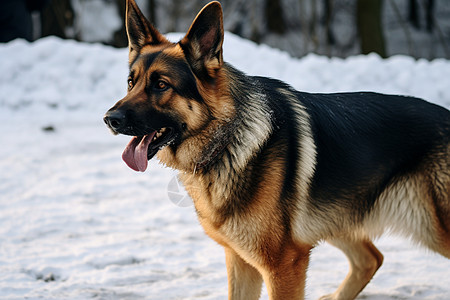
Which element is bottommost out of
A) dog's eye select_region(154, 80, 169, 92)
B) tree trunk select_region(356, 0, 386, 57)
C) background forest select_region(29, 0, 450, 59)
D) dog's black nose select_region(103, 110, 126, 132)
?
background forest select_region(29, 0, 450, 59)

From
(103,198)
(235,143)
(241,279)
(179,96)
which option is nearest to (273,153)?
(235,143)

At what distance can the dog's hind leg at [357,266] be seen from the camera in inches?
124

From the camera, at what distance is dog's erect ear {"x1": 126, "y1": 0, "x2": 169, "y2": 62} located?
270 centimetres

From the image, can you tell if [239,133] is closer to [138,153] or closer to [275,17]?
[138,153]

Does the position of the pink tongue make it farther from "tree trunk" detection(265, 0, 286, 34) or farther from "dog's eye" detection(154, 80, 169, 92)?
"tree trunk" detection(265, 0, 286, 34)

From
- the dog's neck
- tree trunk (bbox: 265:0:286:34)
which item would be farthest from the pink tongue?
tree trunk (bbox: 265:0:286:34)

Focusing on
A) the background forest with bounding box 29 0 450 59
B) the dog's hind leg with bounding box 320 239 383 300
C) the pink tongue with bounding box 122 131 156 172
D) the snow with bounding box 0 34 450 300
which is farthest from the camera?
the background forest with bounding box 29 0 450 59

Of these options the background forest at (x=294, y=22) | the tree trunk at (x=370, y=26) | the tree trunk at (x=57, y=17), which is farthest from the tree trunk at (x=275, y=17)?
the tree trunk at (x=57, y=17)

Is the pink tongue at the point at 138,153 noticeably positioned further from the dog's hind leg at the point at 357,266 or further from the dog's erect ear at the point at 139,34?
the dog's hind leg at the point at 357,266

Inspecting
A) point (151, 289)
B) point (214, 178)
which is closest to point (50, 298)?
point (151, 289)

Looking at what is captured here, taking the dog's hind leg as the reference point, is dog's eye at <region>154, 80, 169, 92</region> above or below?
above

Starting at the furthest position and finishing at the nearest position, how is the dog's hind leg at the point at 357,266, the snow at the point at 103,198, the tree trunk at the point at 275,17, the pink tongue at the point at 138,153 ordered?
1. the tree trunk at the point at 275,17
2. the snow at the point at 103,198
3. the dog's hind leg at the point at 357,266
4. the pink tongue at the point at 138,153

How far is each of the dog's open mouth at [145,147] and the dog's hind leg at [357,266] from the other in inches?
56.3

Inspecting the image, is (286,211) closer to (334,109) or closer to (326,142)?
(326,142)
